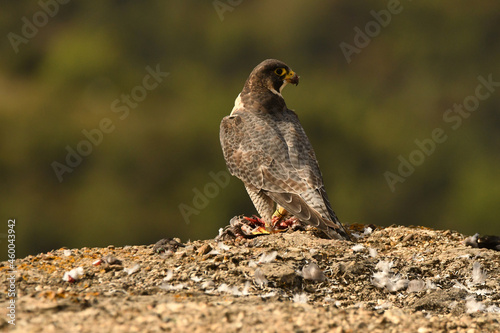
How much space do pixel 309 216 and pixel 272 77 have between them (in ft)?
5.70

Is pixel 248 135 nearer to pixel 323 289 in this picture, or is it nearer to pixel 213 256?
pixel 213 256

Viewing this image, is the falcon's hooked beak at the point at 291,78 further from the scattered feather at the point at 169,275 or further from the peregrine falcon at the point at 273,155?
the scattered feather at the point at 169,275

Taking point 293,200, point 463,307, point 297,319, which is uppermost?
point 293,200

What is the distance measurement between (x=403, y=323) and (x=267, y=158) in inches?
95.6

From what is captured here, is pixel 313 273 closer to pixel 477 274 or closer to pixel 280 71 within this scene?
pixel 477 274

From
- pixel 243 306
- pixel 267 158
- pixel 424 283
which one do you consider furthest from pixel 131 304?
pixel 267 158

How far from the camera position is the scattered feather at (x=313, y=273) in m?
3.95

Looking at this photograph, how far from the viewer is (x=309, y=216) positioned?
4.77 meters

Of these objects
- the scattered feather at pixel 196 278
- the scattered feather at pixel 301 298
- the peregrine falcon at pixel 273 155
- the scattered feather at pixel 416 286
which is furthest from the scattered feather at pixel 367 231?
the scattered feather at pixel 196 278

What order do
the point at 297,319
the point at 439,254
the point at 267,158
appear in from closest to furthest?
the point at 297,319 < the point at 439,254 < the point at 267,158

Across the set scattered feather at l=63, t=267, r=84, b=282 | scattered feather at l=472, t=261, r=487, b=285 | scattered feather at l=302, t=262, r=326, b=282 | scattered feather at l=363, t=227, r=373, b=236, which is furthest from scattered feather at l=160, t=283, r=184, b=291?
scattered feather at l=363, t=227, r=373, b=236

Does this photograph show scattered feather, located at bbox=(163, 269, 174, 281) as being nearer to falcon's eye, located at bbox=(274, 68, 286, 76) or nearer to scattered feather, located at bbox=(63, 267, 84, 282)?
scattered feather, located at bbox=(63, 267, 84, 282)

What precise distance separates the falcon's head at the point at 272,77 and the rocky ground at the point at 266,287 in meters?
1.69

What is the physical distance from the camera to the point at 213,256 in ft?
13.8
